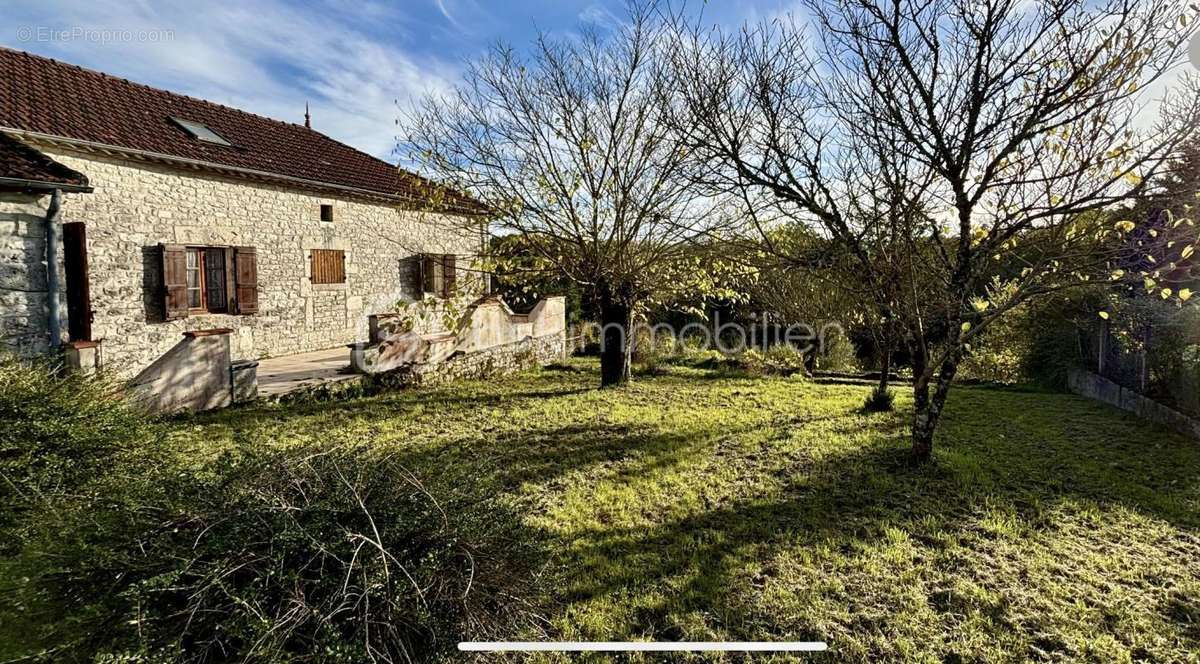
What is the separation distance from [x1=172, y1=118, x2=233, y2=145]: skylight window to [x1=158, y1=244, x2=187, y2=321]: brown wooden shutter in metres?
2.43

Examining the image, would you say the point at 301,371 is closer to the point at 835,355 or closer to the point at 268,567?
the point at 268,567

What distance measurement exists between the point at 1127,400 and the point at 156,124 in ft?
51.2

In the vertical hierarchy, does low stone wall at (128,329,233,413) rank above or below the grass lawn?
above

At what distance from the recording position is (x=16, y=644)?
217 centimetres

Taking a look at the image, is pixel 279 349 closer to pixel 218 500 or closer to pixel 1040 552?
pixel 218 500

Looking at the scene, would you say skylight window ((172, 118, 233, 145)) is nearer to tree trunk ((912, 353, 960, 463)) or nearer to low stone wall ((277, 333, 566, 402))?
low stone wall ((277, 333, 566, 402))

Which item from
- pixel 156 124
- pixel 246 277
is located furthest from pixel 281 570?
pixel 156 124

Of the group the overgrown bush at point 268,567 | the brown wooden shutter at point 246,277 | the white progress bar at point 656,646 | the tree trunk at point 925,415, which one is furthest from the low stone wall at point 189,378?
the tree trunk at point 925,415

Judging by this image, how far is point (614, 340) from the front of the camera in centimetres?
883

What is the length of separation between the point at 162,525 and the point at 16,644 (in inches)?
29.5

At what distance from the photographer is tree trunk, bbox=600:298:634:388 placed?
874 centimetres

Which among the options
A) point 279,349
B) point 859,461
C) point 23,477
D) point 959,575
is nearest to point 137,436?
point 23,477

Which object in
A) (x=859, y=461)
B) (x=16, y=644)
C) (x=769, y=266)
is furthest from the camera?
(x=769, y=266)

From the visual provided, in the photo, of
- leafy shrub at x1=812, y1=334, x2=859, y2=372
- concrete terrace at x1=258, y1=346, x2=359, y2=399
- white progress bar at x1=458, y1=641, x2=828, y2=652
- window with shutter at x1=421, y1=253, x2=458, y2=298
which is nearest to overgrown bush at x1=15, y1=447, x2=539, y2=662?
white progress bar at x1=458, y1=641, x2=828, y2=652
